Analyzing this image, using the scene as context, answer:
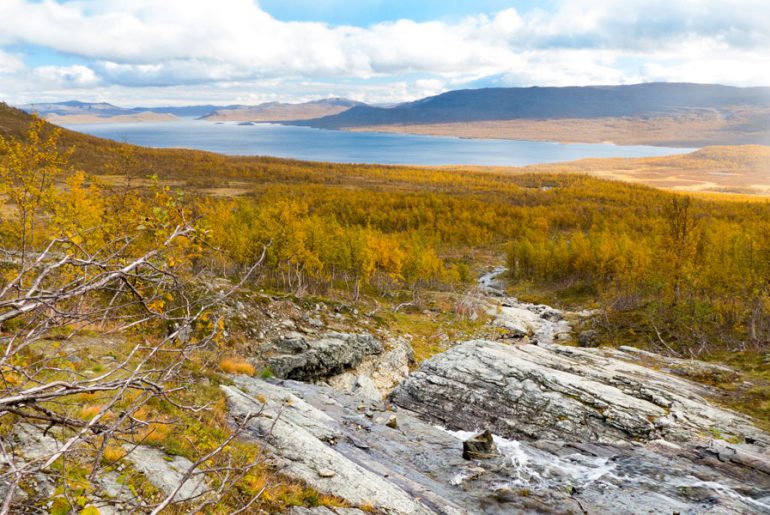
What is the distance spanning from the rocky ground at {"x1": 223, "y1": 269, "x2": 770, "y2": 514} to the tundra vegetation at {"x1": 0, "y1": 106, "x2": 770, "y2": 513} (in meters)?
1.88

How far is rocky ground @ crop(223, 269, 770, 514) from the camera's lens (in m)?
11.2

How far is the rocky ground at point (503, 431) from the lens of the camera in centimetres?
1123

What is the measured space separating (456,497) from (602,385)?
10475 millimetres

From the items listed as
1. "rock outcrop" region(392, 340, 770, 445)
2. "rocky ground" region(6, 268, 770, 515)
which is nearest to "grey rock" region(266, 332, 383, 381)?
"rocky ground" region(6, 268, 770, 515)

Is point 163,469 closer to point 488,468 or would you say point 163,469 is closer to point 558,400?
point 488,468

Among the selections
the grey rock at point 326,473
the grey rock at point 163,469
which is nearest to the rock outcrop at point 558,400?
the grey rock at point 326,473

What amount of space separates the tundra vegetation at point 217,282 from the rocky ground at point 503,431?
188cm

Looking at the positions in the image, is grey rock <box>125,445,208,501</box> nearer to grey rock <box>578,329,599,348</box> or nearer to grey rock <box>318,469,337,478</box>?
grey rock <box>318,469,337,478</box>

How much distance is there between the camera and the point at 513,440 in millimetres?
15852

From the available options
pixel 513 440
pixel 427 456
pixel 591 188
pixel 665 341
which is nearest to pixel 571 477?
pixel 513 440

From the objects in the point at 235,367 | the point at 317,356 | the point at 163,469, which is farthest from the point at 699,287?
the point at 163,469

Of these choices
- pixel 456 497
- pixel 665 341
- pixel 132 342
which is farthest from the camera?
pixel 665 341

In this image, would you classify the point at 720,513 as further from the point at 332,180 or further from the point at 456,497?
the point at 332,180

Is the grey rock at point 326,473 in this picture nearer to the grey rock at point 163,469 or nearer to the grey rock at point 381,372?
the grey rock at point 163,469
